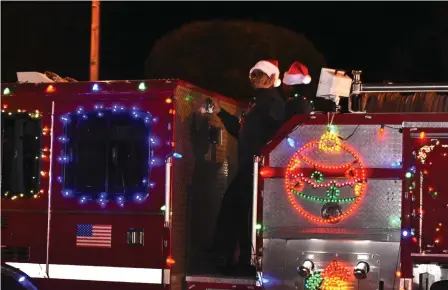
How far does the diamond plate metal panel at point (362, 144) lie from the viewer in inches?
279

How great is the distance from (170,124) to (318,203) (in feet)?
5.55

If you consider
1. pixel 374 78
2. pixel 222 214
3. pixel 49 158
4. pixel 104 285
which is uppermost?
pixel 374 78

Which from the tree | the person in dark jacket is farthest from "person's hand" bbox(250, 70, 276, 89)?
the tree

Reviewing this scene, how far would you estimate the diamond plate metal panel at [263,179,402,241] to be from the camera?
23.1 ft

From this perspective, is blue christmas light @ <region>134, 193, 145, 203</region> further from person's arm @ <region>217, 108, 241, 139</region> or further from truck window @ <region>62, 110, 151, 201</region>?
person's arm @ <region>217, 108, 241, 139</region>

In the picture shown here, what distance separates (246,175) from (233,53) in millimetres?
9640

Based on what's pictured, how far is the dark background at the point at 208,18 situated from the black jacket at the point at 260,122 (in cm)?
926

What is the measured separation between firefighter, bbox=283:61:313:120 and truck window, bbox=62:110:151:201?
4.76ft

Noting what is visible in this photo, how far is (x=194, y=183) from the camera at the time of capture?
27.3ft

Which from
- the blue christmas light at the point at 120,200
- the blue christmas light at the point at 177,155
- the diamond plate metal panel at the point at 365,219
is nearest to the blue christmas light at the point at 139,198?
the blue christmas light at the point at 120,200

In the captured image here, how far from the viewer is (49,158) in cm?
838

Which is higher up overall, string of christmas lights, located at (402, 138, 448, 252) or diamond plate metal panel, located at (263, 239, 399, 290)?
string of christmas lights, located at (402, 138, 448, 252)

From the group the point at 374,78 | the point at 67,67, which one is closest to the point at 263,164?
the point at 374,78

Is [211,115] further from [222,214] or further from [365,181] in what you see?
[365,181]
